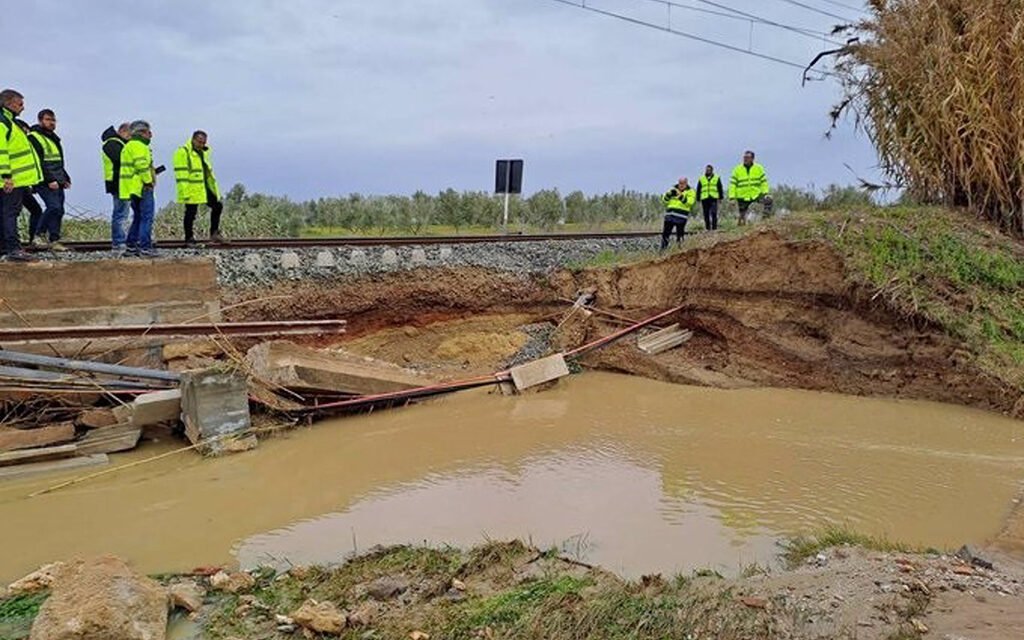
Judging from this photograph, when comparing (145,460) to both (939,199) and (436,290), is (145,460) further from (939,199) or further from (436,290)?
(939,199)

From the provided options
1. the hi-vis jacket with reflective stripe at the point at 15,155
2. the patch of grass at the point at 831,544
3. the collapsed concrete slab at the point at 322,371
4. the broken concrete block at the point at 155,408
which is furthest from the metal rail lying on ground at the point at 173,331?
the patch of grass at the point at 831,544

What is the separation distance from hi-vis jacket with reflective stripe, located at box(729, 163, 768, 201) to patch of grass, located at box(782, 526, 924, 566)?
33.5 ft

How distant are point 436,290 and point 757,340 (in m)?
4.76

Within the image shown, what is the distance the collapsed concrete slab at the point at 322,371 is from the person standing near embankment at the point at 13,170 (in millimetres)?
2850

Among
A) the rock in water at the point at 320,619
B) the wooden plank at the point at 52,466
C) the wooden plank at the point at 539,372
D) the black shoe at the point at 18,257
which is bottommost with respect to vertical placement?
the wooden plank at the point at 52,466

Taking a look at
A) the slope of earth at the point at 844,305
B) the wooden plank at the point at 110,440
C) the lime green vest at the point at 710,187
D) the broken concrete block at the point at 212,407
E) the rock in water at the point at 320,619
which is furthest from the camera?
the lime green vest at the point at 710,187

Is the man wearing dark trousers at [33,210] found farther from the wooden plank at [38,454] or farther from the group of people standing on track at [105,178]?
the wooden plank at [38,454]

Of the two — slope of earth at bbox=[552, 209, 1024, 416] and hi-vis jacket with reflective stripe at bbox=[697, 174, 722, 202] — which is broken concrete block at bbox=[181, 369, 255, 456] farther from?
hi-vis jacket with reflective stripe at bbox=[697, 174, 722, 202]

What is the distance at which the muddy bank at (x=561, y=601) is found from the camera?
3.81 meters

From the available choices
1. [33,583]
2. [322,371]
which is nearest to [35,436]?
[322,371]

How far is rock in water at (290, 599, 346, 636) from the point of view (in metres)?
4.00

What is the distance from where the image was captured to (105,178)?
407 inches

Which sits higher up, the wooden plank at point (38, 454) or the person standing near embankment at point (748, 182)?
the person standing near embankment at point (748, 182)

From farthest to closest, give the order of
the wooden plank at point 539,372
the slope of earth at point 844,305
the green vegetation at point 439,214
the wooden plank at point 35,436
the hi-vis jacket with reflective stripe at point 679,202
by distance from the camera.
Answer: the green vegetation at point 439,214
the hi-vis jacket with reflective stripe at point 679,202
the wooden plank at point 539,372
the slope of earth at point 844,305
the wooden plank at point 35,436
